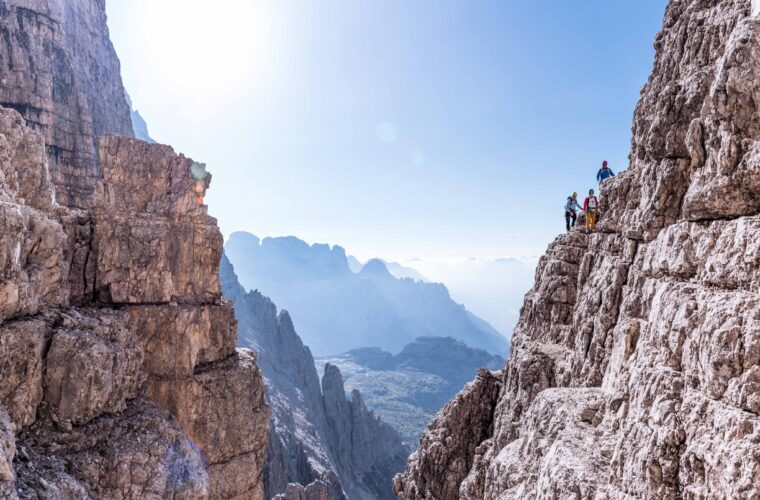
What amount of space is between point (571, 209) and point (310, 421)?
111 metres

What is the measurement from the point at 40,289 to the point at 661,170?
35907 millimetres

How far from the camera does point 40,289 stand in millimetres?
26469

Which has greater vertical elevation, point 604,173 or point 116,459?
point 604,173

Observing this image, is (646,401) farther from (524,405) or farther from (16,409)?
(16,409)

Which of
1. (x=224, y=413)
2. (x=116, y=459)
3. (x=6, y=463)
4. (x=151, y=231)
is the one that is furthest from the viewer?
(x=224, y=413)

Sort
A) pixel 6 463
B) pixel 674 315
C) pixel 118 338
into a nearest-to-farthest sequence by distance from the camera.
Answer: pixel 674 315 < pixel 6 463 < pixel 118 338

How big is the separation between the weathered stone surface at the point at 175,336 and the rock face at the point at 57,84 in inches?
1696

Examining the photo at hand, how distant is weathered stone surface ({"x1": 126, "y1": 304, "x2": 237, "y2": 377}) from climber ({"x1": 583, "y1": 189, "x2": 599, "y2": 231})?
112ft

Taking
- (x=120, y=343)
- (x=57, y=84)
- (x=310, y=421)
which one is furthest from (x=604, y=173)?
(x=310, y=421)

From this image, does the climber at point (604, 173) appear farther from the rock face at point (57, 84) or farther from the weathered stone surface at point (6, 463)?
the rock face at point (57, 84)

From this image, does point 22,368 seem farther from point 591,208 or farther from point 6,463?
point 591,208

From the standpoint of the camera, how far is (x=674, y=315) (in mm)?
11094

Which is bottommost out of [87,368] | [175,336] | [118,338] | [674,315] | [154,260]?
[87,368]

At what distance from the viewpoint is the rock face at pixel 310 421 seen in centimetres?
9006
